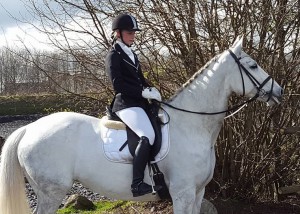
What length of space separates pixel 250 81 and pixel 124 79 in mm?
1265

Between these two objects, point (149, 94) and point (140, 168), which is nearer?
point (140, 168)

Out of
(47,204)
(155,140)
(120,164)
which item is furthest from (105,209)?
(155,140)

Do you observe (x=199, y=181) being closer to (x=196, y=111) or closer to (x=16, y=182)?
(x=196, y=111)

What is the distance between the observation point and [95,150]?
4707 millimetres

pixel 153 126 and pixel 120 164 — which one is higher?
pixel 153 126

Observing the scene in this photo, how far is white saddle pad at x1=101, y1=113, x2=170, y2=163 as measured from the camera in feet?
15.3

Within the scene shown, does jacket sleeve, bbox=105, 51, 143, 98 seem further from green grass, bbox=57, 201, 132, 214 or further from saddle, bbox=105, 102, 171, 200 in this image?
green grass, bbox=57, 201, 132, 214

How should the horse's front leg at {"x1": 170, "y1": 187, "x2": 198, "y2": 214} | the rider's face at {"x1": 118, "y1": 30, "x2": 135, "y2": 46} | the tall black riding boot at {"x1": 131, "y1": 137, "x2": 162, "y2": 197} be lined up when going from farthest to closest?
the rider's face at {"x1": 118, "y1": 30, "x2": 135, "y2": 46}, the horse's front leg at {"x1": 170, "y1": 187, "x2": 198, "y2": 214}, the tall black riding boot at {"x1": 131, "y1": 137, "x2": 162, "y2": 197}

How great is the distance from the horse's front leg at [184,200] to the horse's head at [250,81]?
3.70ft

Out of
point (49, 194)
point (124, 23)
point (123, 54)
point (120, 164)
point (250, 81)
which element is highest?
point (124, 23)

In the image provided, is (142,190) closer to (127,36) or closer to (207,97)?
(207,97)

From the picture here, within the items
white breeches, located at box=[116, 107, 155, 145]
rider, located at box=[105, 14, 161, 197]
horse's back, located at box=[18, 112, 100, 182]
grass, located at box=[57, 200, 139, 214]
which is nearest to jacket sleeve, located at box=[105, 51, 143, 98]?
rider, located at box=[105, 14, 161, 197]

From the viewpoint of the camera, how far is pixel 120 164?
4.67 m

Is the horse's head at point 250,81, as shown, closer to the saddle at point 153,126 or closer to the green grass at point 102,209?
the saddle at point 153,126
